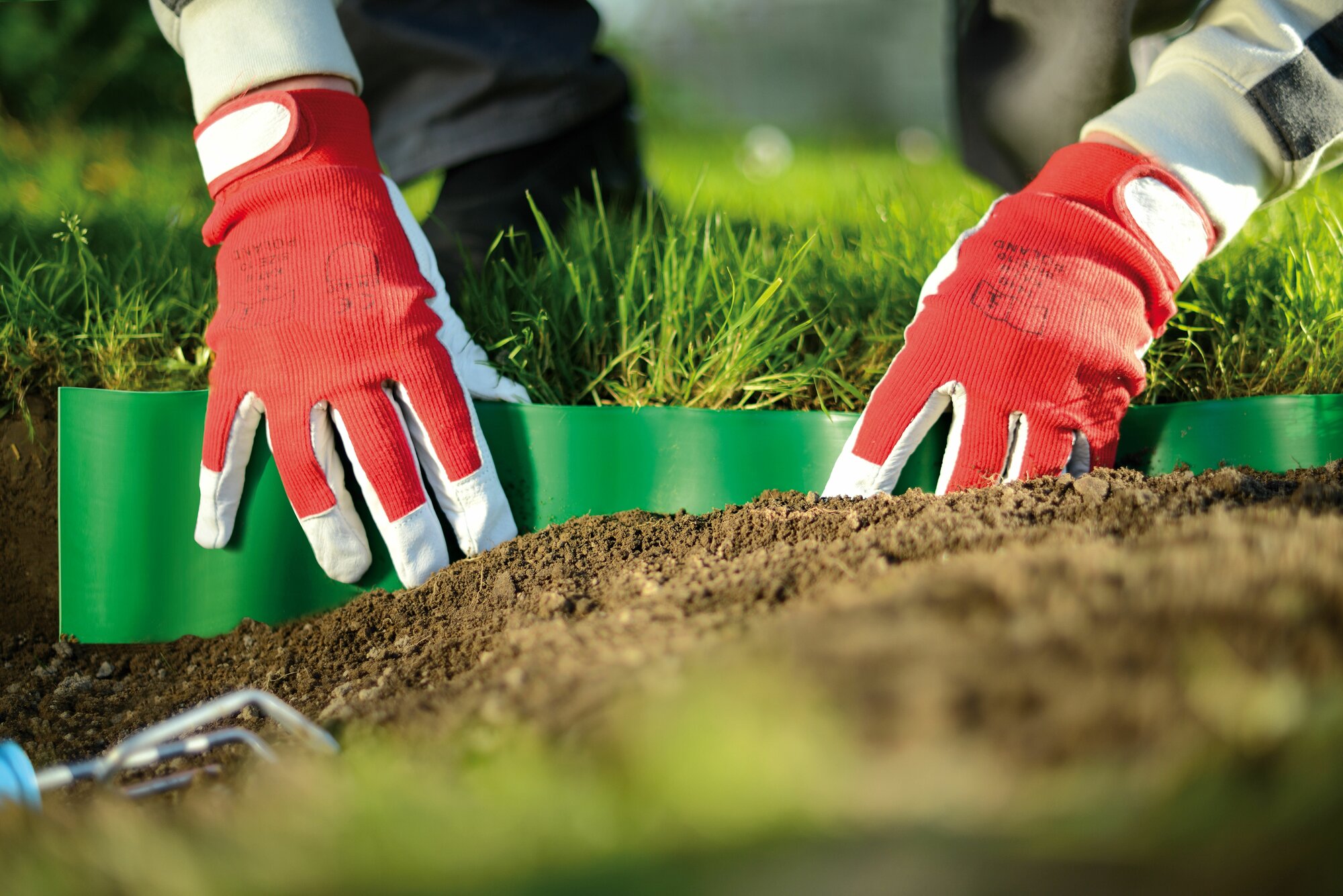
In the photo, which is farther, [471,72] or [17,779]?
[471,72]

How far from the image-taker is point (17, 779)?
79 cm

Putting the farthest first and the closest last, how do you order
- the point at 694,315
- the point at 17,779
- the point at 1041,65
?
1. the point at 1041,65
2. the point at 694,315
3. the point at 17,779

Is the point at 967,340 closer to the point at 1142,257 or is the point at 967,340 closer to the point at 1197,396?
the point at 1142,257

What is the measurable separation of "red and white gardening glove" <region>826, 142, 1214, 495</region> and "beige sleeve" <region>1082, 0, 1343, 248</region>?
2.5 inches

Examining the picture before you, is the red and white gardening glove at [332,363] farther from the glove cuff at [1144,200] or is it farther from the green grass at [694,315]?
the glove cuff at [1144,200]

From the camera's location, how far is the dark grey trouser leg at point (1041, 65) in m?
1.92

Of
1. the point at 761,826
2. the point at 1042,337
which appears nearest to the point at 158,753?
the point at 761,826

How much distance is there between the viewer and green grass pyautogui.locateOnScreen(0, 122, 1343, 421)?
1595 millimetres

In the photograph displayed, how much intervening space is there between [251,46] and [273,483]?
2.59 ft

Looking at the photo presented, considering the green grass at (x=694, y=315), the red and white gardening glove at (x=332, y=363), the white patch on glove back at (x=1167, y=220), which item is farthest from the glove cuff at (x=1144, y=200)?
the red and white gardening glove at (x=332, y=363)

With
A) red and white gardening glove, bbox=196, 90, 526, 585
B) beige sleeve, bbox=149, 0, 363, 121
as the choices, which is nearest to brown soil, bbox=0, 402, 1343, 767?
red and white gardening glove, bbox=196, 90, 526, 585

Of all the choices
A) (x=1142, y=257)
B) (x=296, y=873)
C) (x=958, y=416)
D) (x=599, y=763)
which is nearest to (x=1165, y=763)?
(x=599, y=763)

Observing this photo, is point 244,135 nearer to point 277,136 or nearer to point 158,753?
point 277,136

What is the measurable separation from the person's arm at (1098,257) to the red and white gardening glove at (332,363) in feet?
2.21
